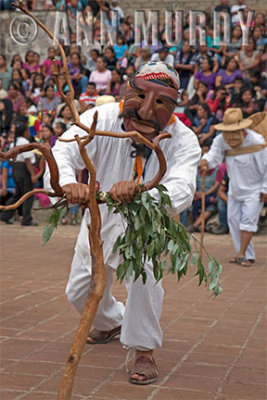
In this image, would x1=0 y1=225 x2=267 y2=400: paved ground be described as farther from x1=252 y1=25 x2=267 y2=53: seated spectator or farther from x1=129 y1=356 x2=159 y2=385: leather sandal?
x1=252 y1=25 x2=267 y2=53: seated spectator

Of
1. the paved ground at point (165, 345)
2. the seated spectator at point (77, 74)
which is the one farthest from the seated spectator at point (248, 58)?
the paved ground at point (165, 345)

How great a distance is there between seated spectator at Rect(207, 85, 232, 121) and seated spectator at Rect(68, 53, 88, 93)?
11.0ft

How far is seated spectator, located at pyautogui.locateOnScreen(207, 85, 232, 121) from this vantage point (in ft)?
48.1

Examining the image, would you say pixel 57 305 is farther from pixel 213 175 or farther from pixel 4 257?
pixel 213 175

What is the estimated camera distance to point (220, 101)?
14.8m

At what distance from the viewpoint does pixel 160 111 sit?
14.3ft

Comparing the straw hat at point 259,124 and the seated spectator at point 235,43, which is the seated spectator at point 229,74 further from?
the straw hat at point 259,124

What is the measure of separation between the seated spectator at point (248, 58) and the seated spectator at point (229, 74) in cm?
27

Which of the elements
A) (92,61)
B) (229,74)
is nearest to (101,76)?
(92,61)

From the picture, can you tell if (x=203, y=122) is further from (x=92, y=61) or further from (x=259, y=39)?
(x=92, y=61)

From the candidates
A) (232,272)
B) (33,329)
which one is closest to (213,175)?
(232,272)

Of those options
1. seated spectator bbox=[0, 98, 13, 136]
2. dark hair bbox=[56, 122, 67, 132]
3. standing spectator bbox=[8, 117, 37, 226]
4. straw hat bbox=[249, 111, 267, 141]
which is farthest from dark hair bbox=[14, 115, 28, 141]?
straw hat bbox=[249, 111, 267, 141]

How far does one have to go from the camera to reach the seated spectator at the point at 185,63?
1634 cm

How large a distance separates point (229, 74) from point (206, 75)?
53cm
